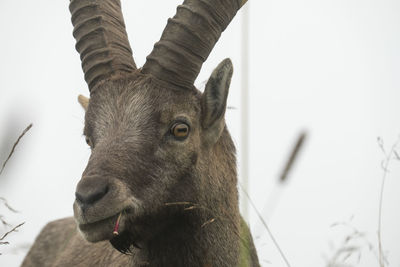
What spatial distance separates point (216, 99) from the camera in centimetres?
536

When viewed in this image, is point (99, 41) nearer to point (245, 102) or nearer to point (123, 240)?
point (123, 240)

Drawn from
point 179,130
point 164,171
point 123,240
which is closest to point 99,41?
point 179,130

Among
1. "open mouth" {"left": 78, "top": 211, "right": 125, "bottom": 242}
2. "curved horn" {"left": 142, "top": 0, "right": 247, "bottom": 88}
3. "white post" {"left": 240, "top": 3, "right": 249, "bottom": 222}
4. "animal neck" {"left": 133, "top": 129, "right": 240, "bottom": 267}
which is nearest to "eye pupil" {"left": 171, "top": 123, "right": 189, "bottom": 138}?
"animal neck" {"left": 133, "top": 129, "right": 240, "bottom": 267}

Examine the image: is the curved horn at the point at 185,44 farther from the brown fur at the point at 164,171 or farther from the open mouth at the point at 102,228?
the open mouth at the point at 102,228

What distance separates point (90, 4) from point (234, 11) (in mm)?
1513

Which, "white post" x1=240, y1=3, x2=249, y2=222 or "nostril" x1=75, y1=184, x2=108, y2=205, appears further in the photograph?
"nostril" x1=75, y1=184, x2=108, y2=205

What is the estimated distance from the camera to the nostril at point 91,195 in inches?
166

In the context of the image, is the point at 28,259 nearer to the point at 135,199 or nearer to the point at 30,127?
the point at 135,199

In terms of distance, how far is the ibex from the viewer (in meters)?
4.68

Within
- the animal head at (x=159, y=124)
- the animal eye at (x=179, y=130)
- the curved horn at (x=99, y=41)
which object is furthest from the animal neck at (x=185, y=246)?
the curved horn at (x=99, y=41)

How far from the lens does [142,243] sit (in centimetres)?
521

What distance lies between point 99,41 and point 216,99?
138 cm

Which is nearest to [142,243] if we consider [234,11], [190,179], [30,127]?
[190,179]

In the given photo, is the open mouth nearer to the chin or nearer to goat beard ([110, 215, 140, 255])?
the chin
